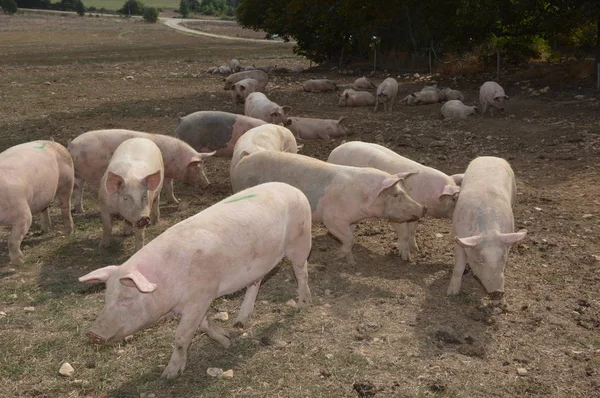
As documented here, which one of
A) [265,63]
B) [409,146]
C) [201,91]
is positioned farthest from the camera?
[265,63]

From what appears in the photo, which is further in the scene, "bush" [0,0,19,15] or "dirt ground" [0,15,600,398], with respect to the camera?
"bush" [0,0,19,15]

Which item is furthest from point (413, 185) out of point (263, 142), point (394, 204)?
point (263, 142)

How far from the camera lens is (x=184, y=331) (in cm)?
455

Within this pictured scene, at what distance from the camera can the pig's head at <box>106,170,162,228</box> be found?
666cm

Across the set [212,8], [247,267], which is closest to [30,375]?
[247,267]

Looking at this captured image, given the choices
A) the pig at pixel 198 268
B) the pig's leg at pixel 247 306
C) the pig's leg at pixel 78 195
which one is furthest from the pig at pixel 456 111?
the pig's leg at pixel 247 306

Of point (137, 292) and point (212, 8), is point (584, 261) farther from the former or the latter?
point (212, 8)

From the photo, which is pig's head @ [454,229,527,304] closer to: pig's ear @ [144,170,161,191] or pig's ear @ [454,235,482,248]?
pig's ear @ [454,235,482,248]

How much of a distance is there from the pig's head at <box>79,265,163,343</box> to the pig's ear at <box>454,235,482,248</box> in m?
2.76

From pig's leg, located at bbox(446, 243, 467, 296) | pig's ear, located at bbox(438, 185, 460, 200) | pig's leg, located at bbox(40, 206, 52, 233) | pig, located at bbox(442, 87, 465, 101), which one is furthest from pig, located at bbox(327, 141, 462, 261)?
pig, located at bbox(442, 87, 465, 101)

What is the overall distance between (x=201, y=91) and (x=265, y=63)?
1295 centimetres

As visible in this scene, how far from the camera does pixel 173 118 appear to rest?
46.4 ft

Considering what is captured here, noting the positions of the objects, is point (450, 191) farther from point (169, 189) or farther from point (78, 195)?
point (78, 195)

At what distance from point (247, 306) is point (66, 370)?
1472 mm
